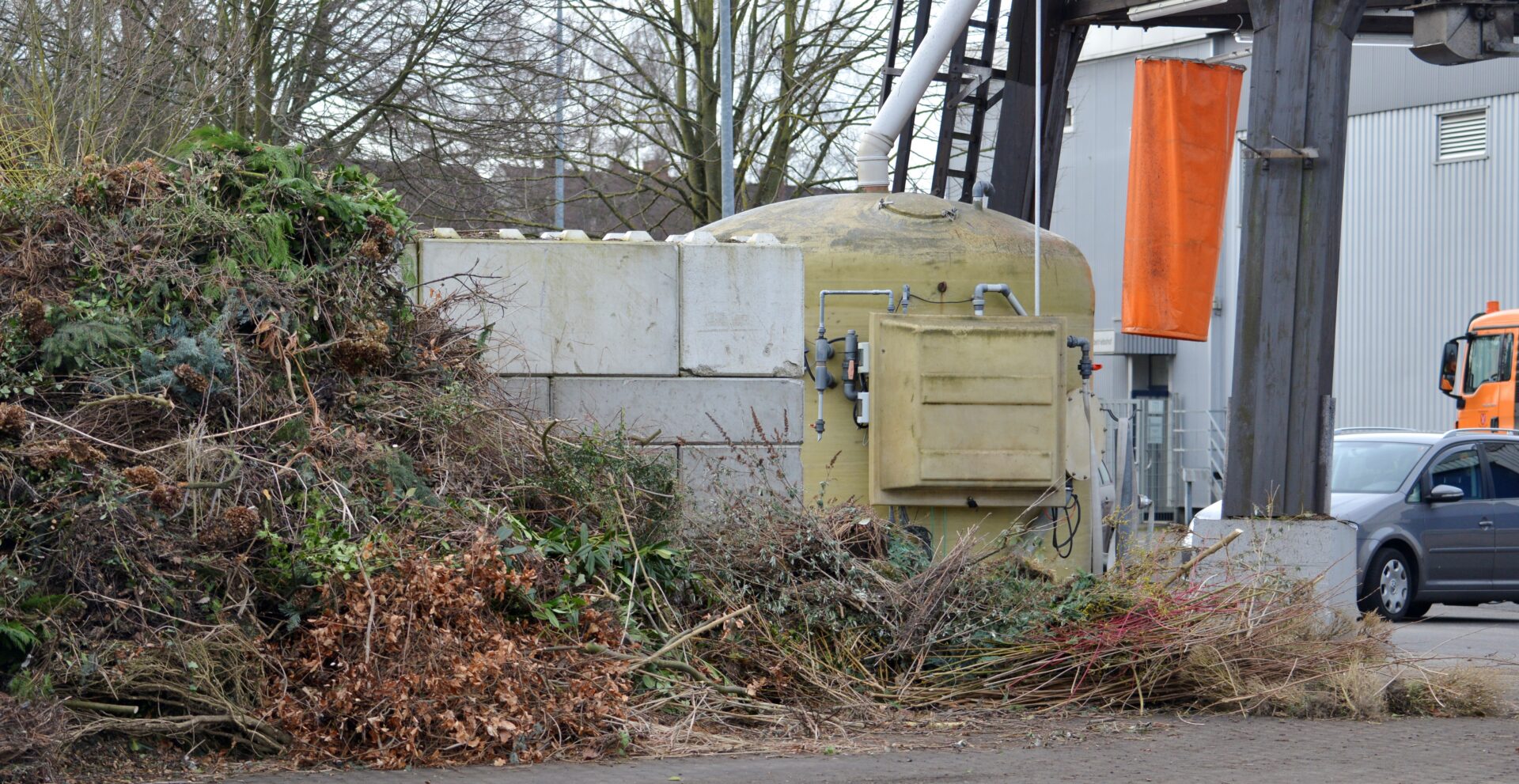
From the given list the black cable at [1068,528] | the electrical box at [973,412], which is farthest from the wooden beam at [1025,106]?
the electrical box at [973,412]

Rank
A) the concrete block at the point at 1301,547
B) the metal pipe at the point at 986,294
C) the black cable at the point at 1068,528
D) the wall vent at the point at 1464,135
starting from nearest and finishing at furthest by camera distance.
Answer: the concrete block at the point at 1301,547, the black cable at the point at 1068,528, the metal pipe at the point at 986,294, the wall vent at the point at 1464,135

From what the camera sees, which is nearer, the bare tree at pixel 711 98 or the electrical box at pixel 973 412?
the electrical box at pixel 973 412

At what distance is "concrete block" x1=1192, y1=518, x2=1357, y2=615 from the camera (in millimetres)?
9727

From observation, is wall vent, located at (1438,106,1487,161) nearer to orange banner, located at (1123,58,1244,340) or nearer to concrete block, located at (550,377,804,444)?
orange banner, located at (1123,58,1244,340)

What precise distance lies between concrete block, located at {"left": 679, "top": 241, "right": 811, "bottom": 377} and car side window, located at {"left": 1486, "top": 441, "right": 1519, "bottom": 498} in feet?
30.9

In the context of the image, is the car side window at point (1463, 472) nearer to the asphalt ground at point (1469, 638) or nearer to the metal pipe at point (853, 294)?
the asphalt ground at point (1469, 638)

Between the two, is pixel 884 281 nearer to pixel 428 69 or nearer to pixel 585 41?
pixel 428 69

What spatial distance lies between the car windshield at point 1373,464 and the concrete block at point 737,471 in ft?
26.7

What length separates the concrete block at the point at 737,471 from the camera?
29.1ft

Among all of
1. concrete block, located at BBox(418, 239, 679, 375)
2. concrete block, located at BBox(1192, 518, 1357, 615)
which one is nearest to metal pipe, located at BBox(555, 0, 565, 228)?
concrete block, located at BBox(418, 239, 679, 375)

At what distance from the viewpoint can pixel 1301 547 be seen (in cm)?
994

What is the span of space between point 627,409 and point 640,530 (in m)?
1.12

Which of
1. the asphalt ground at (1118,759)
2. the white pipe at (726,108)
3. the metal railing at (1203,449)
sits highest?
the white pipe at (726,108)

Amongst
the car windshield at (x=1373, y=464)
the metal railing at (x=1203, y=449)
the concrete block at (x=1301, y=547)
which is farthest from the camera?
the metal railing at (x=1203, y=449)
